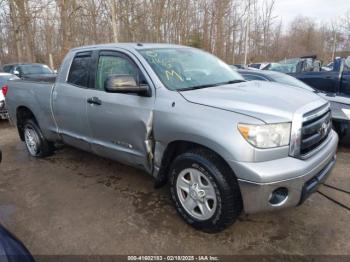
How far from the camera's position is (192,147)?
9.77ft

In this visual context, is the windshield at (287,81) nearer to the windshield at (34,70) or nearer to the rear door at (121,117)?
the rear door at (121,117)

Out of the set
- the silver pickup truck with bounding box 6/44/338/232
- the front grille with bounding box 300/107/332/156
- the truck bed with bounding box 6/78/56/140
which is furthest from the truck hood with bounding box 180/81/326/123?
the truck bed with bounding box 6/78/56/140

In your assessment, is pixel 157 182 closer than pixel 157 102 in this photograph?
No

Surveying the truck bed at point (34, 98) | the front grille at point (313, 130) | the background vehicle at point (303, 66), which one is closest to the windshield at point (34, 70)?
the truck bed at point (34, 98)

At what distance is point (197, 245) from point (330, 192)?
1.96 m

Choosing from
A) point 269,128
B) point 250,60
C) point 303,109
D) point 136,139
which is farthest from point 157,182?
point 250,60

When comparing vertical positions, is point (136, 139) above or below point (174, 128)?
below

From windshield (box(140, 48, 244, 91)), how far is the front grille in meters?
1.08

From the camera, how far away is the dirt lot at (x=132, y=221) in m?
2.80

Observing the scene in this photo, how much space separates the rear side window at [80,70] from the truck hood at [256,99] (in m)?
1.58

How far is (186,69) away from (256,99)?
1015 millimetres

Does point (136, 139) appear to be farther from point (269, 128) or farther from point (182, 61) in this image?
point (269, 128)

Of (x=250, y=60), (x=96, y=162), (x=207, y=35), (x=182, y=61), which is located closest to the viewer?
(x=182, y=61)

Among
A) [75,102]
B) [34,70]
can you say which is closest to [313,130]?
[75,102]
